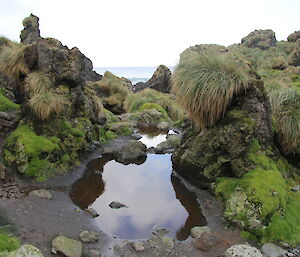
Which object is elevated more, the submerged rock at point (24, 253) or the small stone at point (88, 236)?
the submerged rock at point (24, 253)

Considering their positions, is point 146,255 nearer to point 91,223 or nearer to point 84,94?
point 91,223

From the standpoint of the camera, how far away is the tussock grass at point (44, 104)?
12.3 metres

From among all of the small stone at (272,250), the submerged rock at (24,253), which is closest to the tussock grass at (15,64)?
the submerged rock at (24,253)

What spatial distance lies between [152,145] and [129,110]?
11.4 metres

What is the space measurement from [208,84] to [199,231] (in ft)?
16.4

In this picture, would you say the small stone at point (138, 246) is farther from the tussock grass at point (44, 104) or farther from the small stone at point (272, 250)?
the tussock grass at point (44, 104)

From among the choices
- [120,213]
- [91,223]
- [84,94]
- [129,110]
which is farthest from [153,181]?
[129,110]

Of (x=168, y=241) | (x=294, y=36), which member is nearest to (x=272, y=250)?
(x=168, y=241)

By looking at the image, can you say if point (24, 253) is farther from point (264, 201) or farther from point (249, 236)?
point (264, 201)

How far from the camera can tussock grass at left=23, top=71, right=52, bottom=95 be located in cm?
1328

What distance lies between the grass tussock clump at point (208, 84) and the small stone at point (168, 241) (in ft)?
16.1

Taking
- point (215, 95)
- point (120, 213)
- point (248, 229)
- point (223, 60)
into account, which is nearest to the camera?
Answer: point (248, 229)

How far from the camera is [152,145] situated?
1744 centimetres

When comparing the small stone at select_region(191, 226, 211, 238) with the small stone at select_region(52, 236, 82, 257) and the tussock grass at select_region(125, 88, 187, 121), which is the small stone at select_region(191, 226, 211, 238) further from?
the tussock grass at select_region(125, 88, 187, 121)
